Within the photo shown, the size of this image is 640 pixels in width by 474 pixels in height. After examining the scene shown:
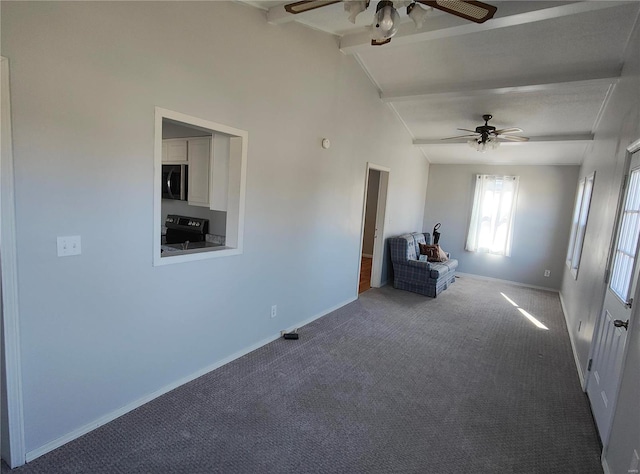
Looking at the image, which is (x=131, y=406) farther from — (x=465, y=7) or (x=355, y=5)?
(x=465, y=7)

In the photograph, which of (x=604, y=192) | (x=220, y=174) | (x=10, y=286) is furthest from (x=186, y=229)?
(x=604, y=192)

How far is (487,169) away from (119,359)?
668cm

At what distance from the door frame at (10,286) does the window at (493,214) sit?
681 centimetres

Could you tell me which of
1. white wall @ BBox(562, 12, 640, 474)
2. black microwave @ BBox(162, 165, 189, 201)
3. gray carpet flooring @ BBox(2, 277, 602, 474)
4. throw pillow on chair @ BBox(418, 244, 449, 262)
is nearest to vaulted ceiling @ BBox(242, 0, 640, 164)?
white wall @ BBox(562, 12, 640, 474)

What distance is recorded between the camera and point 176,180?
3467 millimetres

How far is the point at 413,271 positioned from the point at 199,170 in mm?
3624

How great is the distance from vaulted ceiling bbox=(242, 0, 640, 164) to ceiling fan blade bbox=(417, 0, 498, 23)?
0.20m

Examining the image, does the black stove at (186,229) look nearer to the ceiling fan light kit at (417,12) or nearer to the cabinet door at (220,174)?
the cabinet door at (220,174)

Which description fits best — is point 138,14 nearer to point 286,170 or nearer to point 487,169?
point 286,170

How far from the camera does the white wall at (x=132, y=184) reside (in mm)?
1676

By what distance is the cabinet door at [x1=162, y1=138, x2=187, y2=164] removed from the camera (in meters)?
3.42

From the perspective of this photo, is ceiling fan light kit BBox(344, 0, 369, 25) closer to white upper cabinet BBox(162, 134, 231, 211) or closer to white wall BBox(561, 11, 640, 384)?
white upper cabinet BBox(162, 134, 231, 211)

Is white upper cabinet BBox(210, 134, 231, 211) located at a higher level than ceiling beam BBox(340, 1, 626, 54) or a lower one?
lower

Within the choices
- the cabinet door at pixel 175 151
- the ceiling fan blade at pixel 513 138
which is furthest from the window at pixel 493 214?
the cabinet door at pixel 175 151
